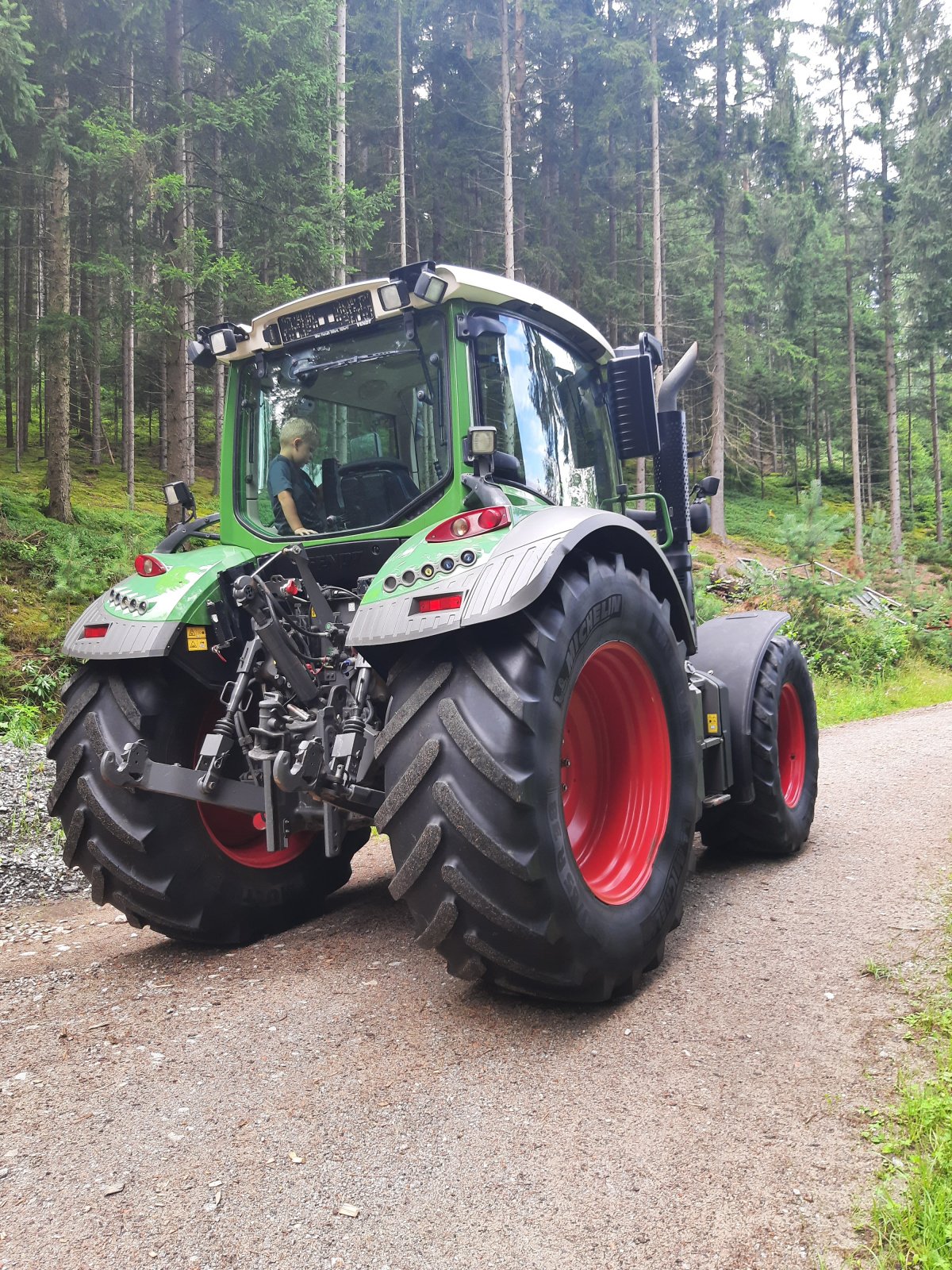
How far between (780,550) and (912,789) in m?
22.1

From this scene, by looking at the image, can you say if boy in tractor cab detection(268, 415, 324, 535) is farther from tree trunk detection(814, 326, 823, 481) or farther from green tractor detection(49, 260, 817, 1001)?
tree trunk detection(814, 326, 823, 481)

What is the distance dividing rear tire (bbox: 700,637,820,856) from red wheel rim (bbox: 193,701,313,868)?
217 cm

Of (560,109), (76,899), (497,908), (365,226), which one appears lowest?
(76,899)

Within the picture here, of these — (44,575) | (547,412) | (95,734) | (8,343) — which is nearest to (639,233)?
(8,343)

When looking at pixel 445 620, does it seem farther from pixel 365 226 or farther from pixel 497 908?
pixel 365 226

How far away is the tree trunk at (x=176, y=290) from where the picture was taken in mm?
13055

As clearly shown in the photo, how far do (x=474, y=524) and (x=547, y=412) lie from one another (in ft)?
3.49

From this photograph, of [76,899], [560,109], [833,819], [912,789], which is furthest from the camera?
[560,109]

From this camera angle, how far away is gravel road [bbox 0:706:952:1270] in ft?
6.19

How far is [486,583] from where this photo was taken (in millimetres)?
2695

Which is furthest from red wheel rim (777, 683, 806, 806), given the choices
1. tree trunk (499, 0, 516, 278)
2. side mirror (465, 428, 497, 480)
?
tree trunk (499, 0, 516, 278)

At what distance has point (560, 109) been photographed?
27.1m

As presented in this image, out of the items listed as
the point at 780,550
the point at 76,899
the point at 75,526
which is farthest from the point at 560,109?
the point at 76,899

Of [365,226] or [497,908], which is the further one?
[365,226]
